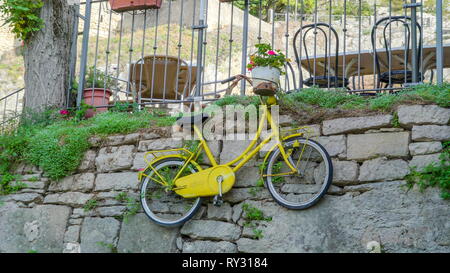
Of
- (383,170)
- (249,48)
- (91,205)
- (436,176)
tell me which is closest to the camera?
(436,176)

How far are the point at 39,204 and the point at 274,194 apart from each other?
241 centimetres

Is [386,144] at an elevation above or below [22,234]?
above

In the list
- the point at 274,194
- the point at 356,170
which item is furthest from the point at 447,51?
the point at 274,194

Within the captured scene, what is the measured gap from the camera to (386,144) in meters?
4.10

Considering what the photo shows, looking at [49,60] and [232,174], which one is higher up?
[49,60]

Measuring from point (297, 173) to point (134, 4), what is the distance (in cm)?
307

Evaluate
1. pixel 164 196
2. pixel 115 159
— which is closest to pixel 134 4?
pixel 115 159

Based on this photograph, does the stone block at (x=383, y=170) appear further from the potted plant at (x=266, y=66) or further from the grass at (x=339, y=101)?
the potted plant at (x=266, y=66)

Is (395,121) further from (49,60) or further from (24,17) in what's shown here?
(24,17)

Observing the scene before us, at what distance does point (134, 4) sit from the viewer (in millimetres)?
6078

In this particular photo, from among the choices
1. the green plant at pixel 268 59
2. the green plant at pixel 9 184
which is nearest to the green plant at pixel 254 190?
the green plant at pixel 268 59

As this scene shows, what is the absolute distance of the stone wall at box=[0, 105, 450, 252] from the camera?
12.5 ft
